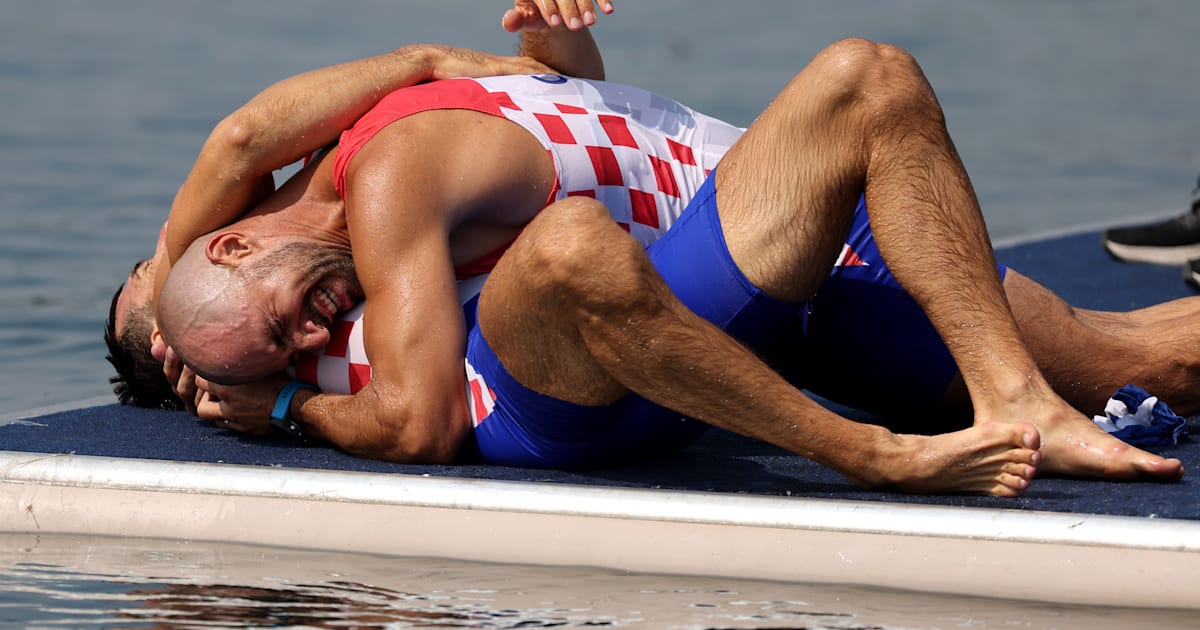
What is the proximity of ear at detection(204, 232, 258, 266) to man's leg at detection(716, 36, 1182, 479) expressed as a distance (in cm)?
88

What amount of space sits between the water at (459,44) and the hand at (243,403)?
574 mm

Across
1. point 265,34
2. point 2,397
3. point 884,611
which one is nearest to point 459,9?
point 265,34

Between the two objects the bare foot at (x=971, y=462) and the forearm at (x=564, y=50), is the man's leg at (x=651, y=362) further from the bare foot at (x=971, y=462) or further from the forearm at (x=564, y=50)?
the forearm at (x=564, y=50)

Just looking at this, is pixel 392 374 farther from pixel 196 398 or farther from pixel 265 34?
pixel 265 34

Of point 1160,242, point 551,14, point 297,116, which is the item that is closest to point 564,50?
point 551,14

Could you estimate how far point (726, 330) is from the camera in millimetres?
2740

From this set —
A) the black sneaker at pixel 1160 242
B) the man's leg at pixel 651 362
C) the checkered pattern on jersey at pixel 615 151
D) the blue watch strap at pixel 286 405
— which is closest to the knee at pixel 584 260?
the man's leg at pixel 651 362

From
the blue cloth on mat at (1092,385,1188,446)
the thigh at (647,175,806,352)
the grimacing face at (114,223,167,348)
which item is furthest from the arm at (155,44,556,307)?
the blue cloth on mat at (1092,385,1188,446)

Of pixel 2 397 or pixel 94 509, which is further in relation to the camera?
pixel 2 397

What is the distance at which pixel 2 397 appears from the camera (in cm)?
462

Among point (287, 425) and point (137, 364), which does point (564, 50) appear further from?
point (137, 364)

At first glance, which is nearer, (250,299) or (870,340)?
(250,299)

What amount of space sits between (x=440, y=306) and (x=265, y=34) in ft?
41.2

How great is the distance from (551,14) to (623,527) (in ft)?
3.07
